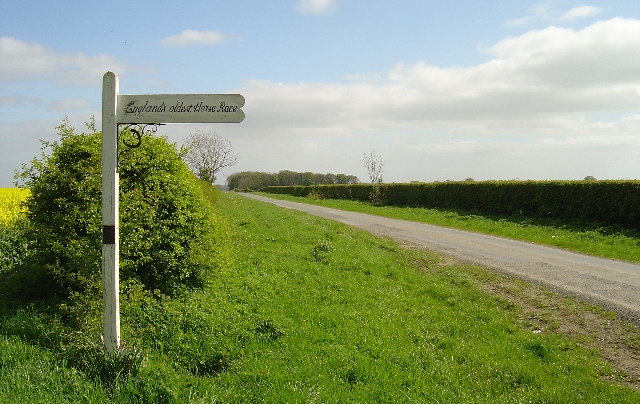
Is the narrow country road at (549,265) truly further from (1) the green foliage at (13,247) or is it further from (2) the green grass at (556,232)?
(1) the green foliage at (13,247)

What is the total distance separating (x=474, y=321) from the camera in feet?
24.7

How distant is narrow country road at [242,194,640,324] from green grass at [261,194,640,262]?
40.1 inches

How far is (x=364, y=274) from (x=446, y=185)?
21.1 m

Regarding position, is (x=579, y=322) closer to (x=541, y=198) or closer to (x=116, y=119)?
(x=116, y=119)

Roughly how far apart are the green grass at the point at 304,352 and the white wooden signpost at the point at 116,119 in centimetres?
64

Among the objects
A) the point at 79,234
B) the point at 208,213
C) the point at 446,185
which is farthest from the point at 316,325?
the point at 446,185

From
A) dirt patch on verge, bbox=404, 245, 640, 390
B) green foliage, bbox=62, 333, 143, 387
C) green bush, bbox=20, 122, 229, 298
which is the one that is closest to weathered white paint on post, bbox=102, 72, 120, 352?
green foliage, bbox=62, 333, 143, 387

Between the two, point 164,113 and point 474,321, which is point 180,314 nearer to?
point 164,113

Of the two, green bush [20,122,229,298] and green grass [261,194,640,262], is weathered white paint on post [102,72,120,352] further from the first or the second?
green grass [261,194,640,262]

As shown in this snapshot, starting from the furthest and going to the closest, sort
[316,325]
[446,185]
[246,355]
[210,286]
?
1. [446,185]
2. [210,286]
3. [316,325]
4. [246,355]

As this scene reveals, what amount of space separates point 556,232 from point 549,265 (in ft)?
22.8

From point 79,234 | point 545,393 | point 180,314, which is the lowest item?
point 545,393

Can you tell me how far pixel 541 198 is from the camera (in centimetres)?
2169

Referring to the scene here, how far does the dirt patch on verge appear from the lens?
5.96 m
